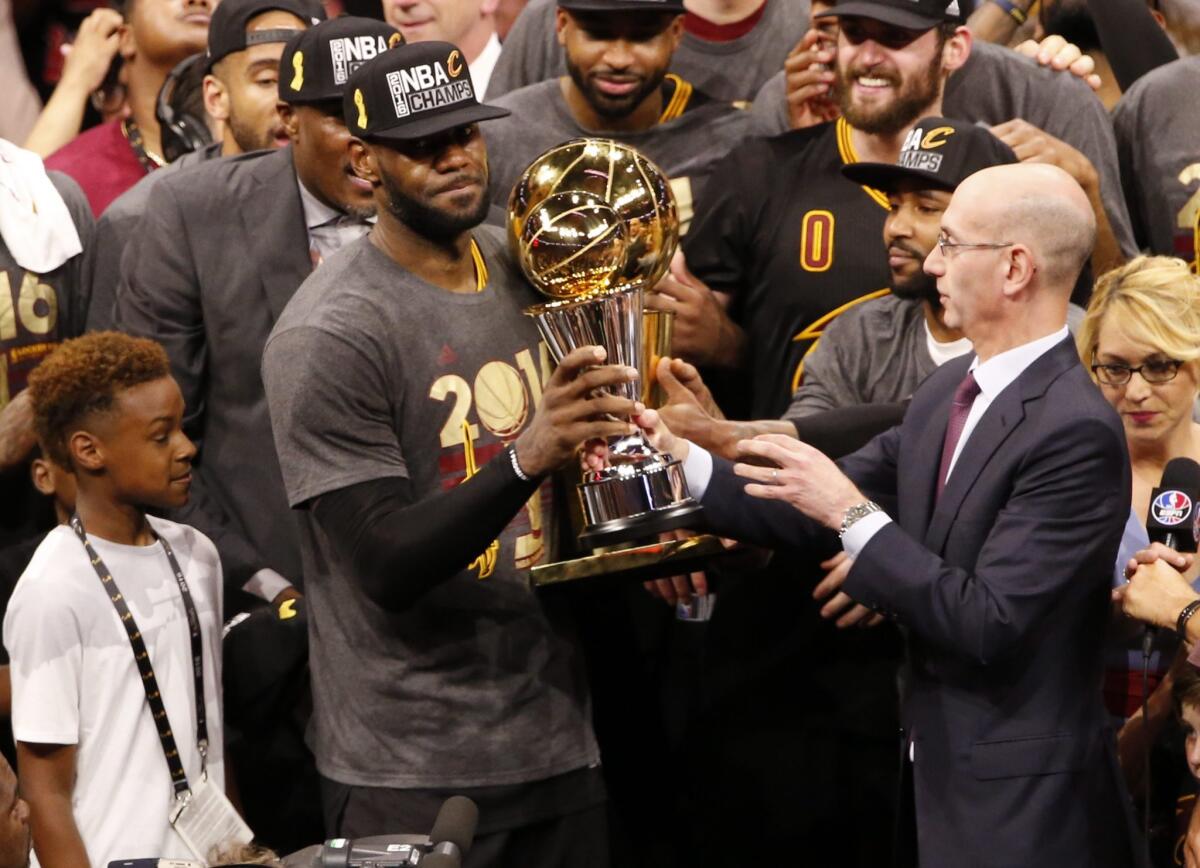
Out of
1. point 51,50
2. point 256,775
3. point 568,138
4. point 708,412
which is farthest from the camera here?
point 51,50

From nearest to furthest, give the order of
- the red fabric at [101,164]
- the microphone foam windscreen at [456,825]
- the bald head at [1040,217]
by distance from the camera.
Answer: the microphone foam windscreen at [456,825]
the bald head at [1040,217]
the red fabric at [101,164]

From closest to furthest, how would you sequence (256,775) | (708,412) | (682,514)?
(682,514)
(708,412)
(256,775)

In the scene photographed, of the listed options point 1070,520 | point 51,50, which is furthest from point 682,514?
point 51,50

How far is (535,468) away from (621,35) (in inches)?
62.4

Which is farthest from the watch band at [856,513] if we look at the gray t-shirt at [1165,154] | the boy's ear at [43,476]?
the gray t-shirt at [1165,154]

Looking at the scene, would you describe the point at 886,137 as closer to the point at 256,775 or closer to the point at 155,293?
the point at 155,293

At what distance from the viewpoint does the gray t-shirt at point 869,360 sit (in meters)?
3.94

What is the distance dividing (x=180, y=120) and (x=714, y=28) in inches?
60.7

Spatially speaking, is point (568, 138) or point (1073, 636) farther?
point (568, 138)

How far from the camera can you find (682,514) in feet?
10.8

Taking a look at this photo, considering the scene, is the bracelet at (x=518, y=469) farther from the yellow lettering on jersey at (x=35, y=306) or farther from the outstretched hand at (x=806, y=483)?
the yellow lettering on jersey at (x=35, y=306)

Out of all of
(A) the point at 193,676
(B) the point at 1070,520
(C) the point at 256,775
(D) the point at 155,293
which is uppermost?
(D) the point at 155,293

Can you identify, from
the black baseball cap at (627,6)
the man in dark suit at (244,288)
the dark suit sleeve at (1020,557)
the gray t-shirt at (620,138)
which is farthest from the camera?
the gray t-shirt at (620,138)

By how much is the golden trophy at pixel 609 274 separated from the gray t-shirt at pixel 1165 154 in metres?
1.73
